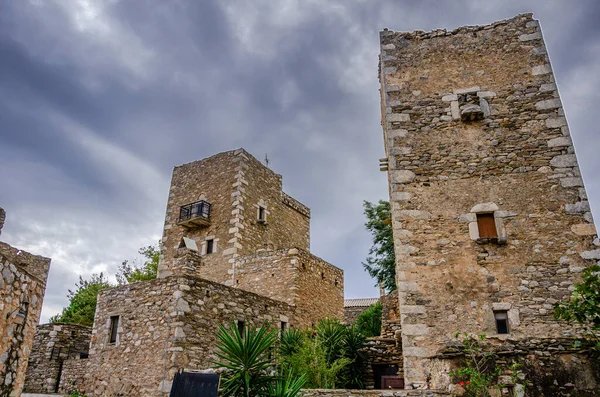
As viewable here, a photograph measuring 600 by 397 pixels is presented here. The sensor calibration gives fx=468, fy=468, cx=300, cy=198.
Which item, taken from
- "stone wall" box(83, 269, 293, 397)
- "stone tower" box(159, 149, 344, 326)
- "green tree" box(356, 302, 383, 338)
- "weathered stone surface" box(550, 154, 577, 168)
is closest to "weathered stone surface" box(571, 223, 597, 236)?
"weathered stone surface" box(550, 154, 577, 168)

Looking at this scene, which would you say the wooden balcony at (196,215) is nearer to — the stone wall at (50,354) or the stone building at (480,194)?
the stone wall at (50,354)

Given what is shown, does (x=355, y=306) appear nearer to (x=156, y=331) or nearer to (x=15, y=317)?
(x=156, y=331)

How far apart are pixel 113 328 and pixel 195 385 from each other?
22.6 ft

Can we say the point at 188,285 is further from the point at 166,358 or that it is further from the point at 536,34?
the point at 536,34

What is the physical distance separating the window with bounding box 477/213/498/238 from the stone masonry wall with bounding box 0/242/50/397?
25.5ft

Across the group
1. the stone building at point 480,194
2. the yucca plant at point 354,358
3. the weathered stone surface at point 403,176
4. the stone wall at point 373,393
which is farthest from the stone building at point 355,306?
the stone wall at point 373,393

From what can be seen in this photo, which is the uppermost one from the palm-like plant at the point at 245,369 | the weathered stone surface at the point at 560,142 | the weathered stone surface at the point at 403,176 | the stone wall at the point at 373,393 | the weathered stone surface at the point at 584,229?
the weathered stone surface at the point at 560,142

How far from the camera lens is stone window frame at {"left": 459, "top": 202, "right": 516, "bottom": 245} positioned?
9.23m

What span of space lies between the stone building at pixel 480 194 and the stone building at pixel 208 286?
4.83 meters

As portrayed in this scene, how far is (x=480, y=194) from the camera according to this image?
9.70 metres

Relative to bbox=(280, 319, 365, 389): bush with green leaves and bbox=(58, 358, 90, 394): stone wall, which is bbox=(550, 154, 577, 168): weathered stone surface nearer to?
bbox=(280, 319, 365, 389): bush with green leaves

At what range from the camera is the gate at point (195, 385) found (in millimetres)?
5820

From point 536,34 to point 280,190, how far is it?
1281 cm

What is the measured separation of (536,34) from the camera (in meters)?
11.0
